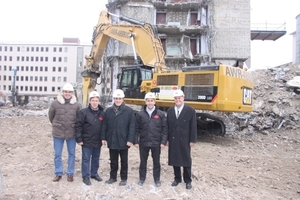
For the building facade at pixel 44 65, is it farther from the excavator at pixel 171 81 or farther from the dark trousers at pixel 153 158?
the dark trousers at pixel 153 158

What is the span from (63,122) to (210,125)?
7.20 metres

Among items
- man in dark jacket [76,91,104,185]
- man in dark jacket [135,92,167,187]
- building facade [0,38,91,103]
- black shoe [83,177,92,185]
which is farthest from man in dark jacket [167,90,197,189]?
building facade [0,38,91,103]

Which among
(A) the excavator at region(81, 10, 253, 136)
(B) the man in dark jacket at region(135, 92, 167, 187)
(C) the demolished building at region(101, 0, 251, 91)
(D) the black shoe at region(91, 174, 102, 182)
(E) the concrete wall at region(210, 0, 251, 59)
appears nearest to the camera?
(B) the man in dark jacket at region(135, 92, 167, 187)

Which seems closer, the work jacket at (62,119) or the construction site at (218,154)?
the construction site at (218,154)

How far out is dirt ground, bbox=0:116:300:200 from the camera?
4.92m

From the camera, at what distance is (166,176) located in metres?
5.84

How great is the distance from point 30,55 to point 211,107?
70021mm

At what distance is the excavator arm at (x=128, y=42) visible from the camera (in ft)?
36.1

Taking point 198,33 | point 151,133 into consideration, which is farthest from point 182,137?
point 198,33

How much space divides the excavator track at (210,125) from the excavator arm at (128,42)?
2.43 m

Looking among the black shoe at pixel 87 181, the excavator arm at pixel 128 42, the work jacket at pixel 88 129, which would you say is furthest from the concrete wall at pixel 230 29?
the black shoe at pixel 87 181

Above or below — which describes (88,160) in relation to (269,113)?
below

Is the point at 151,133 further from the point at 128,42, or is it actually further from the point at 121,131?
the point at 128,42

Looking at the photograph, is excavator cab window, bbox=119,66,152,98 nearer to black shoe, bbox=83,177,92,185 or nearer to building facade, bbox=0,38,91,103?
black shoe, bbox=83,177,92,185
